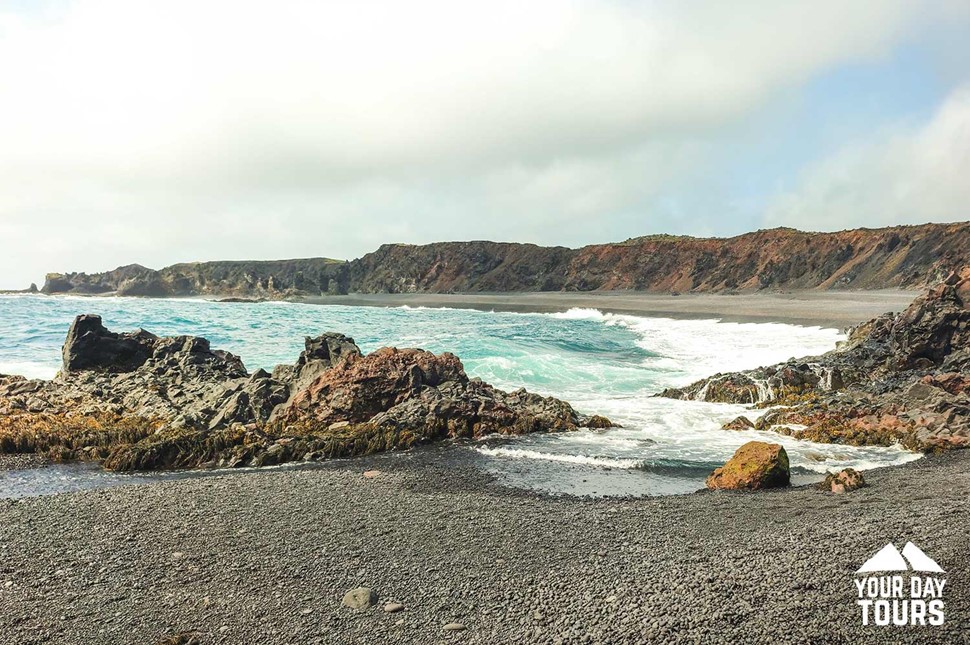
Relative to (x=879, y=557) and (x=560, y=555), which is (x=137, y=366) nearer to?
(x=560, y=555)

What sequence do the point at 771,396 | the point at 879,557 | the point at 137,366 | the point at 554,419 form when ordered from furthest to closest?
the point at 137,366 < the point at 771,396 < the point at 554,419 < the point at 879,557

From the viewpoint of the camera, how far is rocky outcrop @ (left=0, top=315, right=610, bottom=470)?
42.3 feet

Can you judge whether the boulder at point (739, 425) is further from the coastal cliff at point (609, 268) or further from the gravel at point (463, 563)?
the coastal cliff at point (609, 268)

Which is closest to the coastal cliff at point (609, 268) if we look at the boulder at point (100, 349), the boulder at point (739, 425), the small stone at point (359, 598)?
the boulder at point (739, 425)

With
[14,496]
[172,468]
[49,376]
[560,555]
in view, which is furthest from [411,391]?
[49,376]

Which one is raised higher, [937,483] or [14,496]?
[937,483]

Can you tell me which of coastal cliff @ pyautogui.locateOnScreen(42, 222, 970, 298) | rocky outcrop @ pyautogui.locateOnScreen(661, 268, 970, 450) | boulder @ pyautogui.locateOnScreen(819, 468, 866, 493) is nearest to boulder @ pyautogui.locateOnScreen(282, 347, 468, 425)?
rocky outcrop @ pyautogui.locateOnScreen(661, 268, 970, 450)

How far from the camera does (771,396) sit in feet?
65.0

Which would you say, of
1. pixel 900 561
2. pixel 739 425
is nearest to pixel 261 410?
pixel 739 425

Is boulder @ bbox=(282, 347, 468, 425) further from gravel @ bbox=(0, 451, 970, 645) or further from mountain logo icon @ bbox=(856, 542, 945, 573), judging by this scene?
mountain logo icon @ bbox=(856, 542, 945, 573)

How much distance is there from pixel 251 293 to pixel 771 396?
165985 mm

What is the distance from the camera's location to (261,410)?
15.9 metres

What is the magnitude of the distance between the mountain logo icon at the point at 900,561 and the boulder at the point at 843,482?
3.44 metres

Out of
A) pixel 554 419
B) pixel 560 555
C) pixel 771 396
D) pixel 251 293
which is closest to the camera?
pixel 560 555
